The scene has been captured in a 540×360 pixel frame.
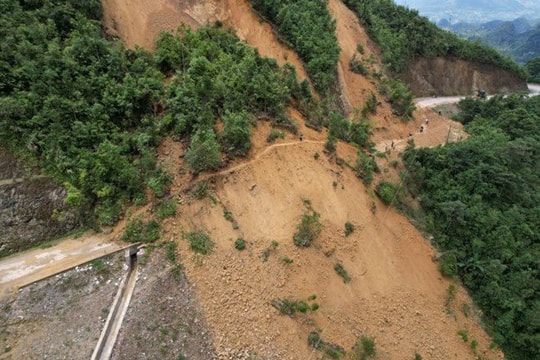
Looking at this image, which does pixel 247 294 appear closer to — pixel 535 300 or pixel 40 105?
pixel 40 105

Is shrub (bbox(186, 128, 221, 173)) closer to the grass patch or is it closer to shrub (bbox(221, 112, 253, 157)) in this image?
shrub (bbox(221, 112, 253, 157))

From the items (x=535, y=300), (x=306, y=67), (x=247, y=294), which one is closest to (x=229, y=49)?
(x=306, y=67)

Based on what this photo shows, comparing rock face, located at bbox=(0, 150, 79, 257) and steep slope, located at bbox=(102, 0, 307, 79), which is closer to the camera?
rock face, located at bbox=(0, 150, 79, 257)

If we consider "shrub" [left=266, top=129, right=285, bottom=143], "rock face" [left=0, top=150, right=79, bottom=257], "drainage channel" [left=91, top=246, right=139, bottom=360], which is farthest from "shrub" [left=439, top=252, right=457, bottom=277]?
"rock face" [left=0, top=150, right=79, bottom=257]

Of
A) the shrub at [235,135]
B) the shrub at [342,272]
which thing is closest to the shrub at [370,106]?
the shrub at [235,135]

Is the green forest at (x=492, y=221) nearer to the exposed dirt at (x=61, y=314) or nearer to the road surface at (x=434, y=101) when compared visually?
the road surface at (x=434, y=101)

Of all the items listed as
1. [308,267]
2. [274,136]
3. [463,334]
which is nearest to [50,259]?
[308,267]
